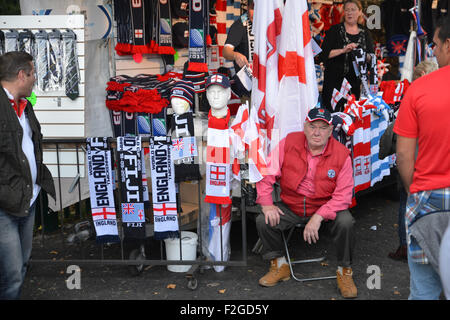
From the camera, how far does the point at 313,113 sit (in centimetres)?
429

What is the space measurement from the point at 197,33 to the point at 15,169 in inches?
144

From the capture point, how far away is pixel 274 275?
4445 millimetres

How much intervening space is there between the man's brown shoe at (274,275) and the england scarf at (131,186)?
1145 millimetres

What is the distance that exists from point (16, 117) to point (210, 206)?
1.87m

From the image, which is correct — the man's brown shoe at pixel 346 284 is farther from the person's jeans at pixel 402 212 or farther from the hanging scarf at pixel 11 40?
A: the hanging scarf at pixel 11 40

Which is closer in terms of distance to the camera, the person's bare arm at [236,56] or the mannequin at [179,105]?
the mannequin at [179,105]

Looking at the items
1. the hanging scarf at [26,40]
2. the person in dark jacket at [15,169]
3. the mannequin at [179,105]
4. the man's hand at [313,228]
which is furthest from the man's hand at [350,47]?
the person in dark jacket at [15,169]

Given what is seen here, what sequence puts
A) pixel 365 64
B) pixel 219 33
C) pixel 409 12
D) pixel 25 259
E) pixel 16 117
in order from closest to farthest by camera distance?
pixel 16 117 → pixel 25 259 → pixel 365 64 → pixel 219 33 → pixel 409 12

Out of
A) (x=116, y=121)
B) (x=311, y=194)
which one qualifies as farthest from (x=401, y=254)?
(x=116, y=121)

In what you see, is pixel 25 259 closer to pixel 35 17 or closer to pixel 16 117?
pixel 16 117

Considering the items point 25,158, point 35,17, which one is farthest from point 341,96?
point 25,158

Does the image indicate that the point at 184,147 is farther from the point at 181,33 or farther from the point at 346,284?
the point at 181,33

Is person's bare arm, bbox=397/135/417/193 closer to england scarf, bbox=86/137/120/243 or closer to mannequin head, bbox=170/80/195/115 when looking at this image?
mannequin head, bbox=170/80/195/115

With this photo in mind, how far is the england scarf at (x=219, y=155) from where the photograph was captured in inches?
171
